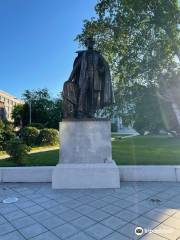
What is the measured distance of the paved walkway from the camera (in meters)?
2.63

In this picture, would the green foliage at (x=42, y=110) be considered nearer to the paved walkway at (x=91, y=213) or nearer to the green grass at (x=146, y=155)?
the green grass at (x=146, y=155)

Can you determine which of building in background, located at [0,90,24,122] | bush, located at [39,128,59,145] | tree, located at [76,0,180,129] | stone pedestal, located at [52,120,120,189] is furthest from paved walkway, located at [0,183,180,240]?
building in background, located at [0,90,24,122]

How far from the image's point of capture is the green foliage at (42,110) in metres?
25.1


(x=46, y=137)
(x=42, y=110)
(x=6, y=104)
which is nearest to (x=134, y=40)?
(x=46, y=137)

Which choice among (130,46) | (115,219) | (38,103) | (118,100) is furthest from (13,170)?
(38,103)

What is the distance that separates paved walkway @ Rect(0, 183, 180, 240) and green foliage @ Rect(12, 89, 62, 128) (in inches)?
794

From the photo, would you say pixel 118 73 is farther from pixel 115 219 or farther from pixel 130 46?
pixel 115 219

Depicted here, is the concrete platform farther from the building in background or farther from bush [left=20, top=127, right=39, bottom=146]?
the building in background

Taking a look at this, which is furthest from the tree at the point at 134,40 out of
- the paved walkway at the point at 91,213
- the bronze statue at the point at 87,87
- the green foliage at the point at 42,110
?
the green foliage at the point at 42,110

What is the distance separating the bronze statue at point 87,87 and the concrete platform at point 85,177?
123 centimetres

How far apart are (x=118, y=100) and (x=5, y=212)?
10903mm

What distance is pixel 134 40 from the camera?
41.0 ft

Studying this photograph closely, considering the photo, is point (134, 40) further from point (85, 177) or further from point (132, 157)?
point (85, 177)

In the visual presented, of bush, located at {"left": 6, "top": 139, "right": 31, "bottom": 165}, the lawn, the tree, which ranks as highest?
the tree
